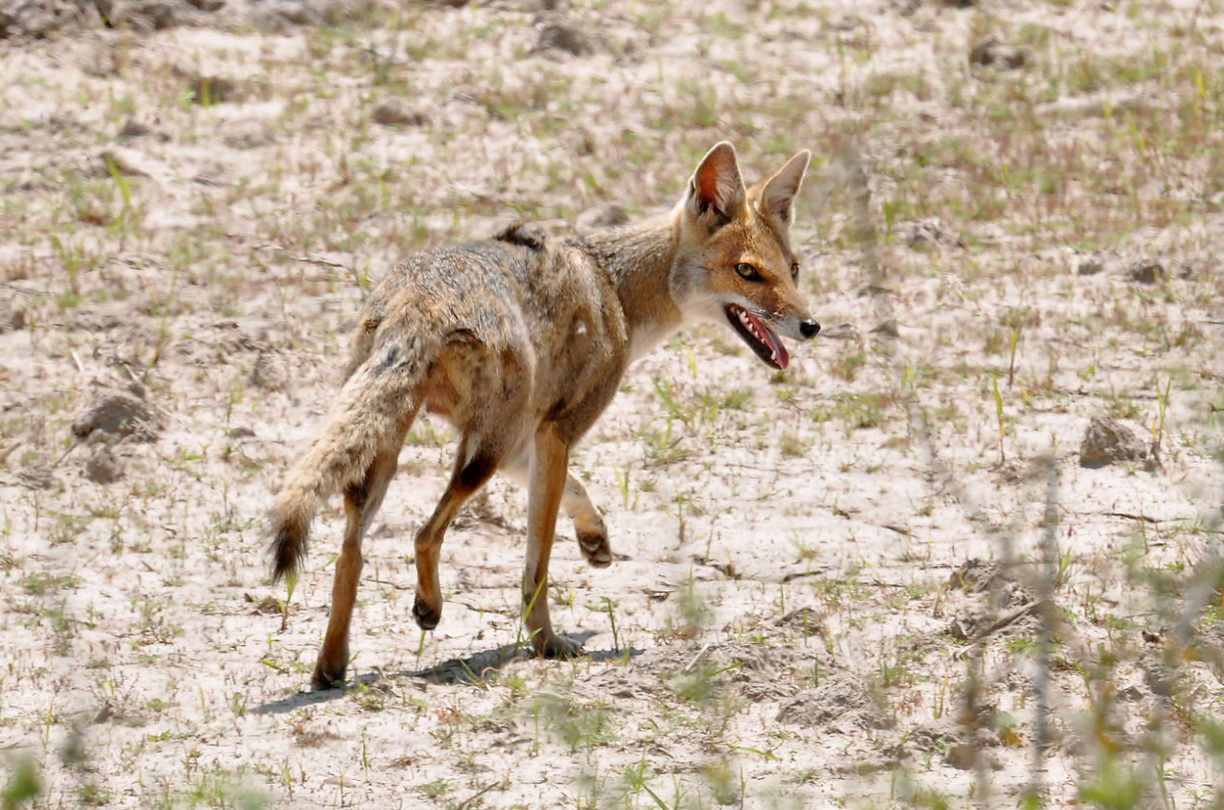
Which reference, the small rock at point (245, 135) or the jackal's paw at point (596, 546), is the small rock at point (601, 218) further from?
the jackal's paw at point (596, 546)

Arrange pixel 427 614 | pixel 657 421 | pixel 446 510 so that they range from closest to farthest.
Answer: pixel 446 510
pixel 427 614
pixel 657 421

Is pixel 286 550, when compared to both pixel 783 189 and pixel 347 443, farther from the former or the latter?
pixel 783 189

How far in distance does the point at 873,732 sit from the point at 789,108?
9098 mm

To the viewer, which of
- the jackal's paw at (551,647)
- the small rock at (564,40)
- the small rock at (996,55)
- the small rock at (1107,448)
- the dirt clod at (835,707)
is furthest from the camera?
the small rock at (996,55)

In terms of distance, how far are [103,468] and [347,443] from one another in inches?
123

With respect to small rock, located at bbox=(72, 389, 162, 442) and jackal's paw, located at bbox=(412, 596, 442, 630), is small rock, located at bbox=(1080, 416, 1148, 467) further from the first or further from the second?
small rock, located at bbox=(72, 389, 162, 442)

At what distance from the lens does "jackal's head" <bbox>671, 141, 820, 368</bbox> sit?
803cm

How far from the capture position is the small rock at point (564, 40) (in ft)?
48.6

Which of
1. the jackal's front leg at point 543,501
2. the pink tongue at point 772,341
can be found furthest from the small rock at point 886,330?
the jackal's front leg at point 543,501

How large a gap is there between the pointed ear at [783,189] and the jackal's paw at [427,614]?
2924 mm

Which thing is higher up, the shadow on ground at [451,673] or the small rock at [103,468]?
the small rock at [103,468]

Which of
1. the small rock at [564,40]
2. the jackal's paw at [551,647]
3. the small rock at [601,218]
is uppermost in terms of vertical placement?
the small rock at [564,40]

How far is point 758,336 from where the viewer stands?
8109 mm

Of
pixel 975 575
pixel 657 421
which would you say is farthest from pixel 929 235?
pixel 975 575
